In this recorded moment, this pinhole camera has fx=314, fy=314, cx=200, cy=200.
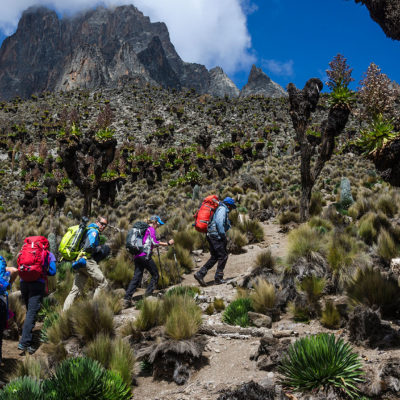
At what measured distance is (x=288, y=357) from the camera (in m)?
3.28

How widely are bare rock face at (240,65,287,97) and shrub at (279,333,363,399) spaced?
109 meters

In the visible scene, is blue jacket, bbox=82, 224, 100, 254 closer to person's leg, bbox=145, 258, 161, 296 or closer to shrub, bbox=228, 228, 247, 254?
person's leg, bbox=145, 258, 161, 296

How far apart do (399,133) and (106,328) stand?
5193 mm

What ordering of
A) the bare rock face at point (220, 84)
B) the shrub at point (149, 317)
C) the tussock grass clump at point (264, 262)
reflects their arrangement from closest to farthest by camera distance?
the shrub at point (149, 317) → the tussock grass clump at point (264, 262) → the bare rock face at point (220, 84)

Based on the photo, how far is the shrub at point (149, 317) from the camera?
4.93 meters

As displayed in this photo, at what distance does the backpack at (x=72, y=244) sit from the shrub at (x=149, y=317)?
1.82 m

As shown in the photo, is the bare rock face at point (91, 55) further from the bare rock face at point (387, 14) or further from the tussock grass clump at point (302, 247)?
the bare rock face at point (387, 14)

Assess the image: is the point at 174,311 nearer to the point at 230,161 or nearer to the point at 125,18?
the point at 230,161

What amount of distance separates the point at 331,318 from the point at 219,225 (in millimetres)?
3506

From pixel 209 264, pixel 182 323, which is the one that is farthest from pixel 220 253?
pixel 182 323

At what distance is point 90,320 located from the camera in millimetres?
4766

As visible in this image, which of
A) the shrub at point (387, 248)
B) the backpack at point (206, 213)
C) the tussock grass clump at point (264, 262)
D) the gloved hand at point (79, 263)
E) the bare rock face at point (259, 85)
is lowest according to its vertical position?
the tussock grass clump at point (264, 262)

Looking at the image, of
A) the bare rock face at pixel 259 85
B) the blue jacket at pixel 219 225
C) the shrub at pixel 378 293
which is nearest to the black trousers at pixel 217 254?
the blue jacket at pixel 219 225

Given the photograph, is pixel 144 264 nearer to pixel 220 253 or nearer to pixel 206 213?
pixel 220 253
